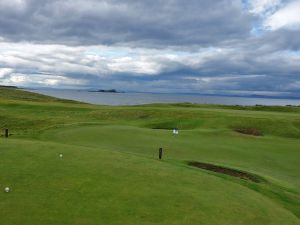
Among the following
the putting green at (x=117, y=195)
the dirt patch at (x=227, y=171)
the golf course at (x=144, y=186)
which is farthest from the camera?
the dirt patch at (x=227, y=171)

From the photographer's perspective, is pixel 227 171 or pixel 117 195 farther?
pixel 227 171

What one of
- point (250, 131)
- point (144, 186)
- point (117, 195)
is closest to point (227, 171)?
point (144, 186)

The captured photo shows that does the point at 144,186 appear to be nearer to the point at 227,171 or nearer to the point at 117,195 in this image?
the point at 117,195

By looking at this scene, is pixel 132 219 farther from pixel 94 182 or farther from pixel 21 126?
pixel 21 126

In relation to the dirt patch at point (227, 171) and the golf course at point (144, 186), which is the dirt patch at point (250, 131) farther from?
the dirt patch at point (227, 171)

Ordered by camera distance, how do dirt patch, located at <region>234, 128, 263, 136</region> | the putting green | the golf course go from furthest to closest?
1. dirt patch, located at <region>234, 128, 263, 136</region>
2. the golf course
3. the putting green

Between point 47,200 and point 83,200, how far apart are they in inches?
39.4

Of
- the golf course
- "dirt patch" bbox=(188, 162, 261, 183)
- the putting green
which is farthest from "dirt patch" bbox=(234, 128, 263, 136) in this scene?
the putting green

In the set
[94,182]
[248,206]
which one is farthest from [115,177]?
[248,206]

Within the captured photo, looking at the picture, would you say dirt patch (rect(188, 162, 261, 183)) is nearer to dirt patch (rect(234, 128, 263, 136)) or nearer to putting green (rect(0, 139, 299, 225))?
putting green (rect(0, 139, 299, 225))

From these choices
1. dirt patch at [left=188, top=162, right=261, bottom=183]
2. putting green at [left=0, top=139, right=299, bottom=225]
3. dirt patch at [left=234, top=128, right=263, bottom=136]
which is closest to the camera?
putting green at [left=0, top=139, right=299, bottom=225]

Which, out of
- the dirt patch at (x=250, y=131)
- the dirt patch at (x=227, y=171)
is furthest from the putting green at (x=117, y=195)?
the dirt patch at (x=250, y=131)

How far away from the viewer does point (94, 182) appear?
12523mm

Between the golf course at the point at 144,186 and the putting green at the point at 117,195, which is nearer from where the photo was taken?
the putting green at the point at 117,195
